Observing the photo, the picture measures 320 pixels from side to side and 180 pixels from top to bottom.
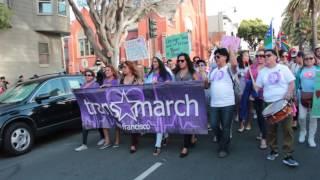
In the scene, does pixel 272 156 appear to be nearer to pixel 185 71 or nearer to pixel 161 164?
pixel 161 164

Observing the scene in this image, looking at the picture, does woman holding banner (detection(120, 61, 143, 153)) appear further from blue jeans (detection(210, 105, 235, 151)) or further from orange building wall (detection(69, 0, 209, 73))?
orange building wall (detection(69, 0, 209, 73))

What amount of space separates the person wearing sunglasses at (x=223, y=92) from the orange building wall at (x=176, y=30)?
3198cm

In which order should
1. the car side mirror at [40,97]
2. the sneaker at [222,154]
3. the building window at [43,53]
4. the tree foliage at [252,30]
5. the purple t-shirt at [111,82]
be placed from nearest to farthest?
1. the sneaker at [222,154]
2. the purple t-shirt at [111,82]
3. the car side mirror at [40,97]
4. the building window at [43,53]
5. the tree foliage at [252,30]

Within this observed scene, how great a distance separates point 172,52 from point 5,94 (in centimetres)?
472

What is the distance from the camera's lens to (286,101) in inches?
225

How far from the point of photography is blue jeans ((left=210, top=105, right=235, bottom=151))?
6.37 m

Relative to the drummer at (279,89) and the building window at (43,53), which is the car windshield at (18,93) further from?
the building window at (43,53)

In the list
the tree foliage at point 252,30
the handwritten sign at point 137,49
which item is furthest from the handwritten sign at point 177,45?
the tree foliage at point 252,30

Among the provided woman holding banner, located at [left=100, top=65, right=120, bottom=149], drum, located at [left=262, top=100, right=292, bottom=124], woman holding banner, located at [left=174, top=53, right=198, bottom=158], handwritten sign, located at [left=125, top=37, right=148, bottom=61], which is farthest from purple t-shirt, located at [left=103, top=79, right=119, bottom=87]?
drum, located at [left=262, top=100, right=292, bottom=124]

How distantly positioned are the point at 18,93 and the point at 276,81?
5655mm

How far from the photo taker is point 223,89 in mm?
6340

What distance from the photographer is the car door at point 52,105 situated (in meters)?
8.39

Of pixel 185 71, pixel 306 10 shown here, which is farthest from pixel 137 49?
pixel 306 10

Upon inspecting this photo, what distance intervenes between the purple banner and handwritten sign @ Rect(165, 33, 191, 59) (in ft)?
12.2
